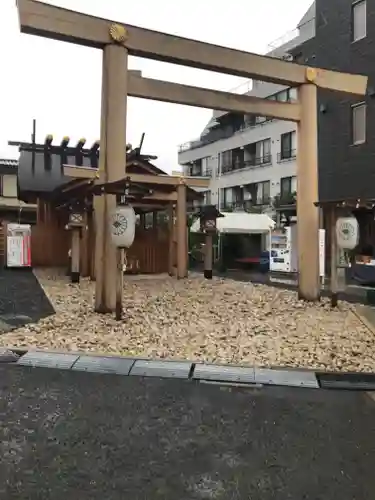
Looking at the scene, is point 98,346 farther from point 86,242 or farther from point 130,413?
point 86,242

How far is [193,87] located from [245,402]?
7.38 metres

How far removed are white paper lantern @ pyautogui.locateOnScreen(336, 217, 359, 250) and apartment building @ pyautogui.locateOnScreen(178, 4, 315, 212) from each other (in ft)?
59.5

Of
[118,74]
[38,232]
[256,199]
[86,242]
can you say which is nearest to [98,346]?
[118,74]

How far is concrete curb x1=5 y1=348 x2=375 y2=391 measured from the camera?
5.62 metres

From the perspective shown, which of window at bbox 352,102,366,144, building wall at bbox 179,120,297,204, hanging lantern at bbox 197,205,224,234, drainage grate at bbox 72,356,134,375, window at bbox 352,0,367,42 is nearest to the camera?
drainage grate at bbox 72,356,134,375

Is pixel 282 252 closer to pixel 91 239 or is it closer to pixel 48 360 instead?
pixel 91 239

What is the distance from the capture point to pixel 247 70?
1074 centimetres

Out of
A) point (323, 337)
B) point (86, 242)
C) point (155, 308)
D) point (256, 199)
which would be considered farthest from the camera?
point (256, 199)

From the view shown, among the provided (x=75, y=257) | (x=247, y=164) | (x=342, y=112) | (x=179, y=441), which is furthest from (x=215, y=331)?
(x=247, y=164)

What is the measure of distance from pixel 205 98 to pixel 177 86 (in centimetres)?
69

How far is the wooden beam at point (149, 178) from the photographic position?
1529 centimetres

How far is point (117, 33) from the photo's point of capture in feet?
30.3

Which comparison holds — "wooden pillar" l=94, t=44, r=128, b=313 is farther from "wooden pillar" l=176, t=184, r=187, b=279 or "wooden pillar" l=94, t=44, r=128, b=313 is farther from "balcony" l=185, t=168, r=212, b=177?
"balcony" l=185, t=168, r=212, b=177

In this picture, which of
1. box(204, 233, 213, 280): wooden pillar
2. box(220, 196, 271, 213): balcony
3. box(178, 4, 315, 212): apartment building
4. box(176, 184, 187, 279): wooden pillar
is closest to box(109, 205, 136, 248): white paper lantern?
box(176, 184, 187, 279): wooden pillar
